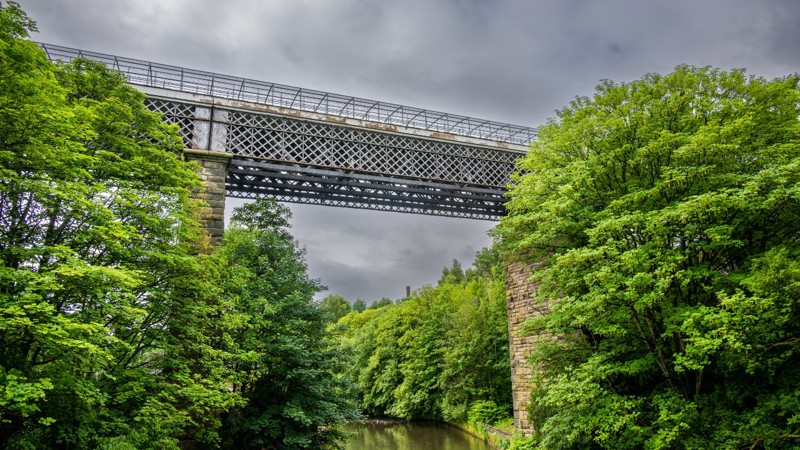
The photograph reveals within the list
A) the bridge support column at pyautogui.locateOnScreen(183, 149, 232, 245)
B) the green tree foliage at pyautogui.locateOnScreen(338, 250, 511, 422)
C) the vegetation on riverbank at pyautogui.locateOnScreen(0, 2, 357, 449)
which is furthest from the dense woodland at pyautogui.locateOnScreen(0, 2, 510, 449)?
the green tree foliage at pyautogui.locateOnScreen(338, 250, 511, 422)

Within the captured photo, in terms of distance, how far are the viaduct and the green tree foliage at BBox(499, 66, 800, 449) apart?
713 centimetres

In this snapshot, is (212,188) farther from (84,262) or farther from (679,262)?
(679,262)

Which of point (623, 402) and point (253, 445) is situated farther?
point (253, 445)

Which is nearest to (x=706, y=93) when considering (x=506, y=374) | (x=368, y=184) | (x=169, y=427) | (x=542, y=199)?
(x=542, y=199)

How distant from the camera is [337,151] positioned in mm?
18766

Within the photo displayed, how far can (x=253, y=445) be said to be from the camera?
46.7ft

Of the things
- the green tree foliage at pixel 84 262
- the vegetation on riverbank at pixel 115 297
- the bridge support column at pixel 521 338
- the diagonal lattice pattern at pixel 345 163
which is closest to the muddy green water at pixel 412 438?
the bridge support column at pixel 521 338

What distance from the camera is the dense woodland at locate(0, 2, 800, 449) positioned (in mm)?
7594

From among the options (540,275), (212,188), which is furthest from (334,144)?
(540,275)

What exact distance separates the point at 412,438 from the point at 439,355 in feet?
18.8

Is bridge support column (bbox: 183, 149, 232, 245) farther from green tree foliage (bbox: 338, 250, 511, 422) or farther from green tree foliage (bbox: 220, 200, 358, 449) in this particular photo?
green tree foliage (bbox: 338, 250, 511, 422)

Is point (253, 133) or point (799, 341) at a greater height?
point (253, 133)

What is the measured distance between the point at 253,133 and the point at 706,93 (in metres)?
14.5

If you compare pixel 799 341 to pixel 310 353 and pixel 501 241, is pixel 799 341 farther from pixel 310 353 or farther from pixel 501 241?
pixel 310 353
